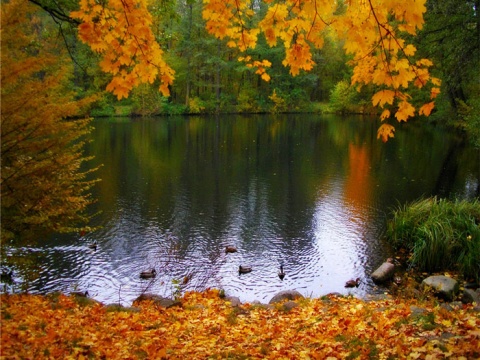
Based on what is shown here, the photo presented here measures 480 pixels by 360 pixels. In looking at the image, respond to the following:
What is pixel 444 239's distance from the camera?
33.2 ft

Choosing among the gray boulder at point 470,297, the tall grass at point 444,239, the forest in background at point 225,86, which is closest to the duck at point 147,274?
the tall grass at point 444,239

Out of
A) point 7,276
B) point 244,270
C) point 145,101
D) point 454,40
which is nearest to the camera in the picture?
point 7,276

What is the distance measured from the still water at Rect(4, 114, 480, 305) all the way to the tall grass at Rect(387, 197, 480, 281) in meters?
0.77

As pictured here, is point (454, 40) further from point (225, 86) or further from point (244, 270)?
point (225, 86)

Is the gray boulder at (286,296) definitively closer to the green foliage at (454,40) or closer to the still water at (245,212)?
the still water at (245,212)

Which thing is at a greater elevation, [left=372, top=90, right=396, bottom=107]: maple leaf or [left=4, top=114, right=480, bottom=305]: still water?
[left=372, top=90, right=396, bottom=107]: maple leaf

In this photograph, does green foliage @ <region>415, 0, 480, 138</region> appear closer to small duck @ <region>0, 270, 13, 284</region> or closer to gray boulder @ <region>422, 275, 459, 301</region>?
gray boulder @ <region>422, 275, 459, 301</region>

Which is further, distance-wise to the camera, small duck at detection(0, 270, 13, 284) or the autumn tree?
small duck at detection(0, 270, 13, 284)

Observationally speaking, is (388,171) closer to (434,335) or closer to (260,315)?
(260,315)

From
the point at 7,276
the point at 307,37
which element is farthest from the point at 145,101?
the point at 307,37

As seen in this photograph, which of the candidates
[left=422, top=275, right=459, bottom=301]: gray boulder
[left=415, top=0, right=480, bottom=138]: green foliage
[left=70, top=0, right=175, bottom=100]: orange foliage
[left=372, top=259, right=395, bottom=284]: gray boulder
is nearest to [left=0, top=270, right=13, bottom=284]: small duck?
[left=70, top=0, right=175, bottom=100]: orange foliage

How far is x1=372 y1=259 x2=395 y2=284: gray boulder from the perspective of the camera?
9.51 m

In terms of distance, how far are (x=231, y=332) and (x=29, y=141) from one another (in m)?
3.98

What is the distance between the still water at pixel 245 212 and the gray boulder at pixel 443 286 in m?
1.22
